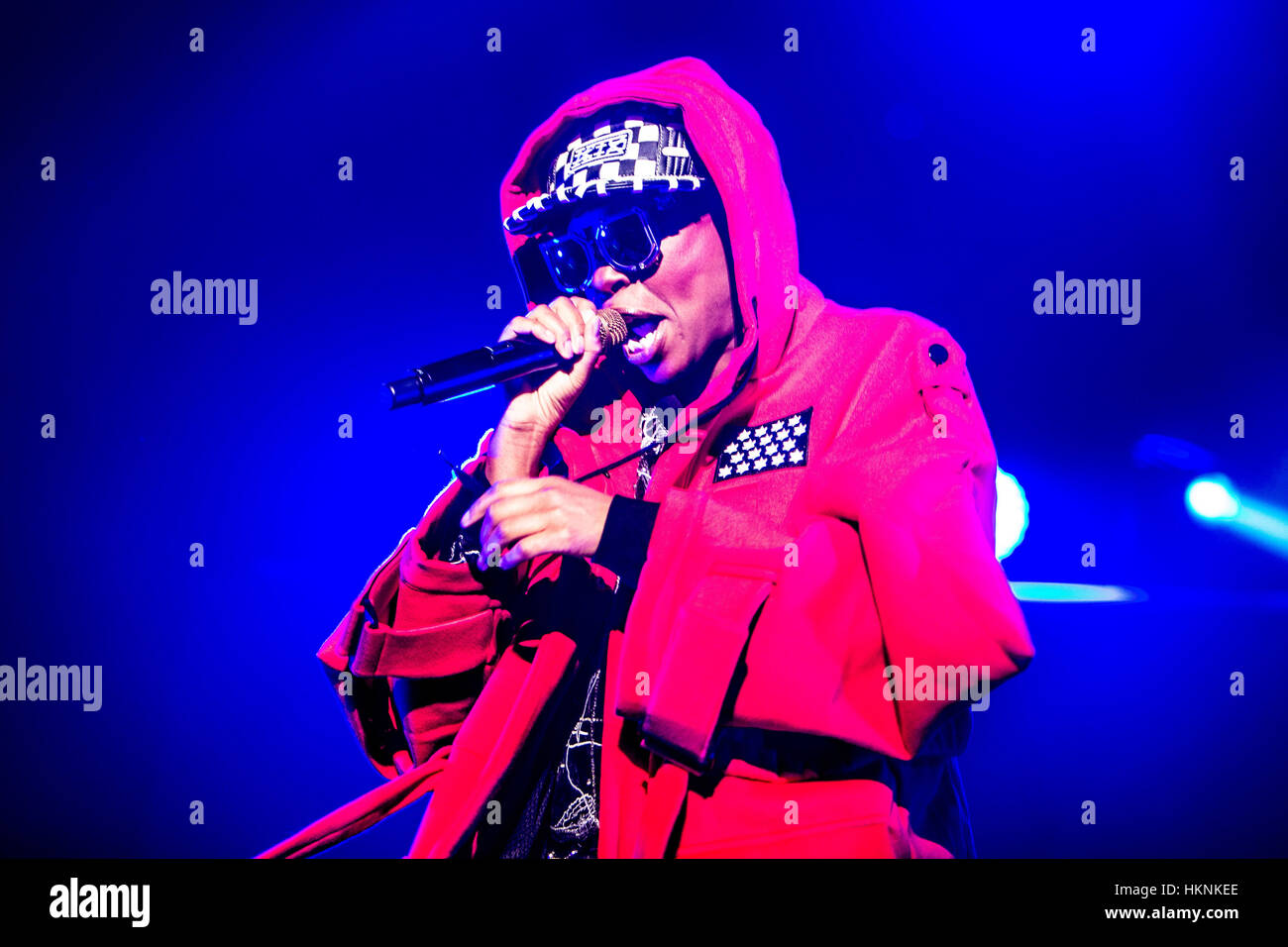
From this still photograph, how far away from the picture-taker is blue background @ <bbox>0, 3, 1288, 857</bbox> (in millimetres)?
1904

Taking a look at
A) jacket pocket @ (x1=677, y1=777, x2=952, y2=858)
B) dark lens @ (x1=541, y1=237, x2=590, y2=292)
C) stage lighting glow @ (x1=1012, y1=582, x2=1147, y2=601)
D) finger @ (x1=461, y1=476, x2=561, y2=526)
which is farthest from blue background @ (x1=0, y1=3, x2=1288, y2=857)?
jacket pocket @ (x1=677, y1=777, x2=952, y2=858)

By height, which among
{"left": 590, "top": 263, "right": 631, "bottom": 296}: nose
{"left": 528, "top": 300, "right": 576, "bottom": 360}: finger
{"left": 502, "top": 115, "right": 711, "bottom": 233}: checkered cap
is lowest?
{"left": 528, "top": 300, "right": 576, "bottom": 360}: finger

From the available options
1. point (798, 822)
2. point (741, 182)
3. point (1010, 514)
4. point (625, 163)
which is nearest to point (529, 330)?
point (625, 163)

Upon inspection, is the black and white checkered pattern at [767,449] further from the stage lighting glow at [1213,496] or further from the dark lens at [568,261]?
the stage lighting glow at [1213,496]

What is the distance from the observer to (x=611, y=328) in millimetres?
1478

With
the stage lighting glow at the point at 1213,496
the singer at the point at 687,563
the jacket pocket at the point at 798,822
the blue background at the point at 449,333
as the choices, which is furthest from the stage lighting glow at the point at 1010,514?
the jacket pocket at the point at 798,822

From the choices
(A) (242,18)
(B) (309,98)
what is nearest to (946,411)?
(B) (309,98)

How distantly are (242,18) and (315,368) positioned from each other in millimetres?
894

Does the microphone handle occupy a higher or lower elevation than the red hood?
lower

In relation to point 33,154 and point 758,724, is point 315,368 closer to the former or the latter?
point 33,154

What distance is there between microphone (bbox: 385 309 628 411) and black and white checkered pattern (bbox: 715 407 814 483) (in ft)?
0.96

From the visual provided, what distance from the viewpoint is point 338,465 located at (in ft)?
6.38

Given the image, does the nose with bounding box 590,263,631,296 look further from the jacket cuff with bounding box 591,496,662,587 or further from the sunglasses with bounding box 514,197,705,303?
the jacket cuff with bounding box 591,496,662,587

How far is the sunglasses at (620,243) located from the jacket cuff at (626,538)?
50 cm
